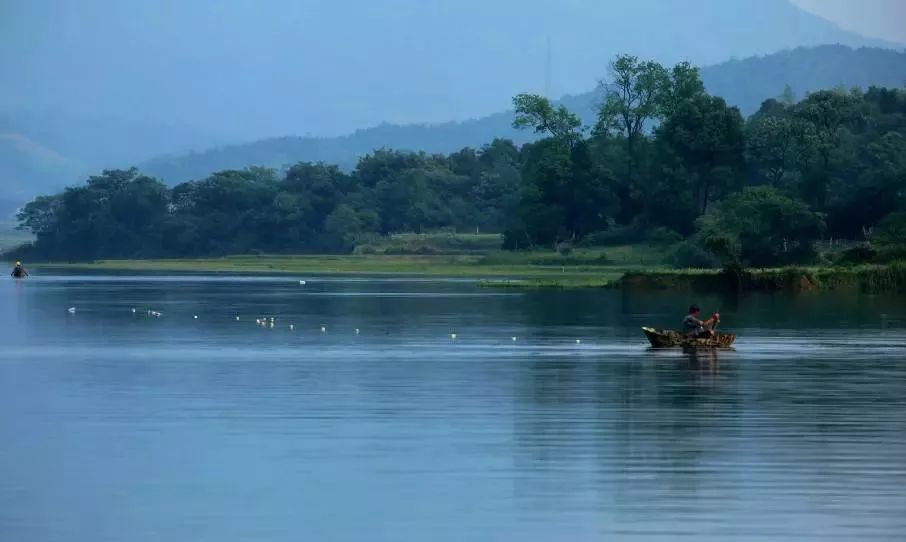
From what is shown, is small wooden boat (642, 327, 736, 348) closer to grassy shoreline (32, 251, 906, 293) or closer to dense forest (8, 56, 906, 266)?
grassy shoreline (32, 251, 906, 293)

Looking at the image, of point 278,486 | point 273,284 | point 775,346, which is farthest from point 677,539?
point 273,284

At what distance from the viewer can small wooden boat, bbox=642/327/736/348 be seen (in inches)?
2026

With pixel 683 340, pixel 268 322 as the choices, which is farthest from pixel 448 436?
pixel 268 322

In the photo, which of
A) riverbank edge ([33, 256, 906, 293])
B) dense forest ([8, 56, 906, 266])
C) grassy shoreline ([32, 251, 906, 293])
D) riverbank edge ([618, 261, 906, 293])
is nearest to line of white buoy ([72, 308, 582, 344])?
riverbank edge ([33, 256, 906, 293])

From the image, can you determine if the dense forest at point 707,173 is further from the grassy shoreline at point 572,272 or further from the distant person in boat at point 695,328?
the distant person in boat at point 695,328

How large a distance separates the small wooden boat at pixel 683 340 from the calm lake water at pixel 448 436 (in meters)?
0.89

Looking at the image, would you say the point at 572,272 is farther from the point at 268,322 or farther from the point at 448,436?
the point at 448,436

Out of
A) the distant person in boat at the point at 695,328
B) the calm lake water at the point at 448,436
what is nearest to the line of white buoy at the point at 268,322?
the calm lake water at the point at 448,436

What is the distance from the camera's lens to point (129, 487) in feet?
80.5

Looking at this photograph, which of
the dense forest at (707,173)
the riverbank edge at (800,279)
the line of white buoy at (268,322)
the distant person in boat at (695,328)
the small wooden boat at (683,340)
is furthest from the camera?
the dense forest at (707,173)

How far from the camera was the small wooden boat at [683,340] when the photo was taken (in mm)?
51469

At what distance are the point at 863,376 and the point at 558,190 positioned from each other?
11487 centimetres

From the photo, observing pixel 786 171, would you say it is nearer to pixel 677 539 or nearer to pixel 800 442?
pixel 800 442

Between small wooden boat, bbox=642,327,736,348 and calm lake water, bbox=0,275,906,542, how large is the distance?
89 cm
